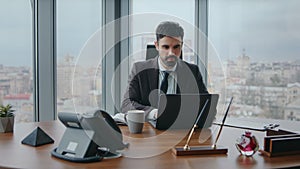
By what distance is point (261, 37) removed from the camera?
341cm

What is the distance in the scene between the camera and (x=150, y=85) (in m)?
2.35

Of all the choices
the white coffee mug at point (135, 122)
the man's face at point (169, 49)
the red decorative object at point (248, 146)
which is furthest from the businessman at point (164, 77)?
the red decorative object at point (248, 146)

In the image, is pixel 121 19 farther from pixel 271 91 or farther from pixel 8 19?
pixel 271 91

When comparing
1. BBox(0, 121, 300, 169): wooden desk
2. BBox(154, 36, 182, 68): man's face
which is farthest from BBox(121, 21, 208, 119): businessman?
BBox(0, 121, 300, 169): wooden desk

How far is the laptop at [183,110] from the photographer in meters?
1.78

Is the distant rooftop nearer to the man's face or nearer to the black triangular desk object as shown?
the man's face

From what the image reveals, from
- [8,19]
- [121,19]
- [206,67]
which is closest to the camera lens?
[8,19]

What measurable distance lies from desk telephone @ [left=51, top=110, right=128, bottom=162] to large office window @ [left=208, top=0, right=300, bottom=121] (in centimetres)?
186

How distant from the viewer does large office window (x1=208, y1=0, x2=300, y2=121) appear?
318 centimetres

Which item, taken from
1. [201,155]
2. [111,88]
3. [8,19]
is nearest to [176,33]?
[201,155]

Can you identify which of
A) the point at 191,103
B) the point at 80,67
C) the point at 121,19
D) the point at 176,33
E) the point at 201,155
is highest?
the point at 121,19

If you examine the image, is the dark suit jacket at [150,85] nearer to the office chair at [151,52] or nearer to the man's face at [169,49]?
the man's face at [169,49]

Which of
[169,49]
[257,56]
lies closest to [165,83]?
[169,49]

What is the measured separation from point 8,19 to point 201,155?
2143 mm
